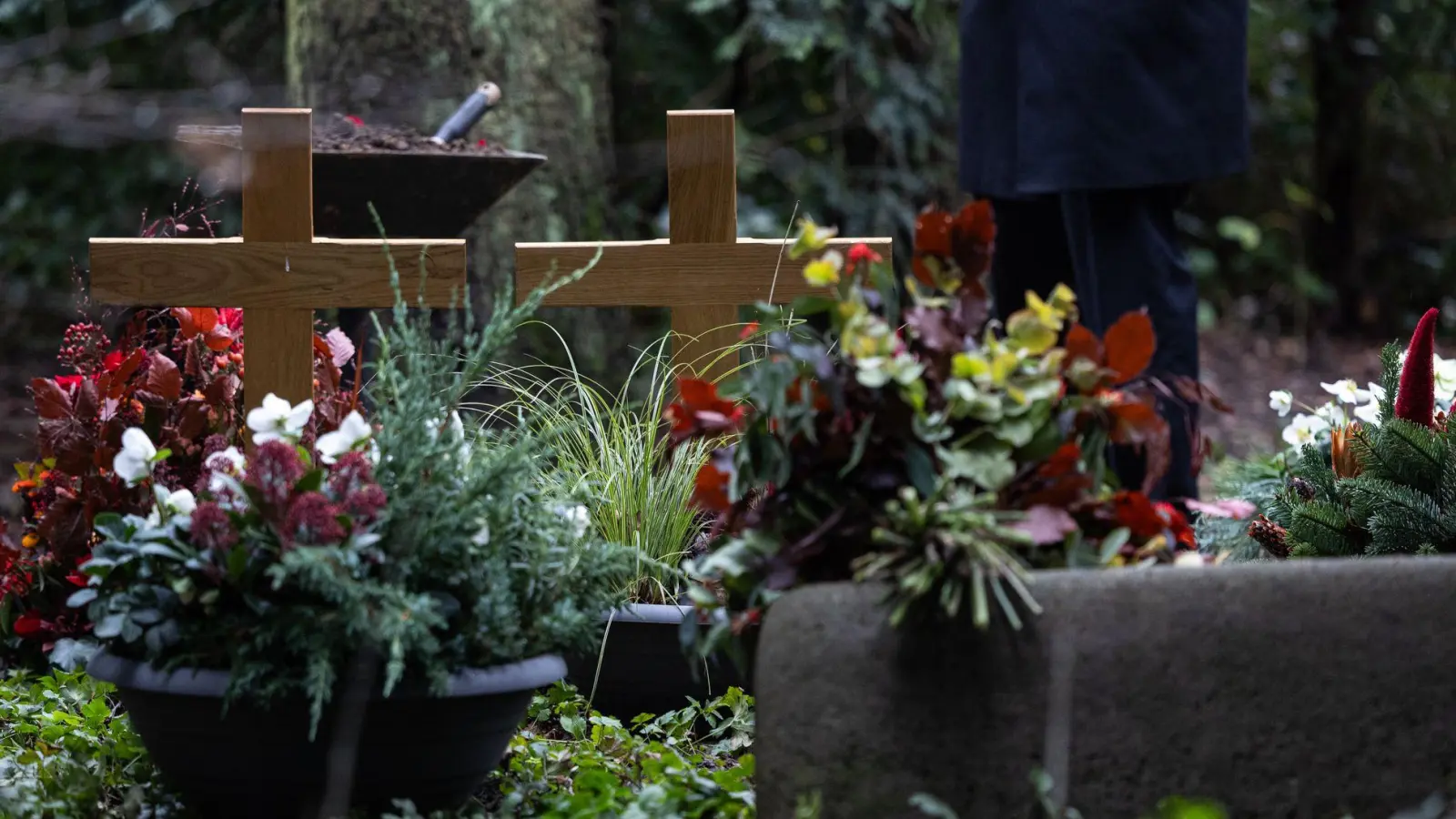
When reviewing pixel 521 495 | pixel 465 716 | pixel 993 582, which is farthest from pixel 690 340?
pixel 993 582

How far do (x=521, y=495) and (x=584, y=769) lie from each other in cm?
40

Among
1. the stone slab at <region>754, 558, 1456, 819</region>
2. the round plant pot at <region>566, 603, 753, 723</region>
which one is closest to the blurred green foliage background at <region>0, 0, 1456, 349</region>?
the round plant pot at <region>566, 603, 753, 723</region>

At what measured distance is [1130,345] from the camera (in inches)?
60.4

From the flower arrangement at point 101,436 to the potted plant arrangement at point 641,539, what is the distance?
1.38 feet

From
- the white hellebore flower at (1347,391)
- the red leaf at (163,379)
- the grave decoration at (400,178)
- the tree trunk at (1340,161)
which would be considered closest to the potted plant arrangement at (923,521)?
the white hellebore flower at (1347,391)

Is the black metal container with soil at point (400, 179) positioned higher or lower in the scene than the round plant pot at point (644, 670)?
higher

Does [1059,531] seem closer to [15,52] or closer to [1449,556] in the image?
[1449,556]

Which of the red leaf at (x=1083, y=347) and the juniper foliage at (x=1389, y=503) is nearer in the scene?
the red leaf at (x=1083, y=347)

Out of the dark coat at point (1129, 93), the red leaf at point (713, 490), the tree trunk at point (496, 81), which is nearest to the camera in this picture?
the red leaf at point (713, 490)

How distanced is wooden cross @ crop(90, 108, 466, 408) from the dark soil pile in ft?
2.07

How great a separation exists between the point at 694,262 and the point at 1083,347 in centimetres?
123

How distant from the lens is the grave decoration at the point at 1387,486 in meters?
1.86

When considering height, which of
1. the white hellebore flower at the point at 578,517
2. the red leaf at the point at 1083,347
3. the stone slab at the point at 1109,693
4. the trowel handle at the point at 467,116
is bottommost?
the stone slab at the point at 1109,693

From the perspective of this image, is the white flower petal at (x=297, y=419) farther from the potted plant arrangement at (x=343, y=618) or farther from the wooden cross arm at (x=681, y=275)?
the wooden cross arm at (x=681, y=275)
